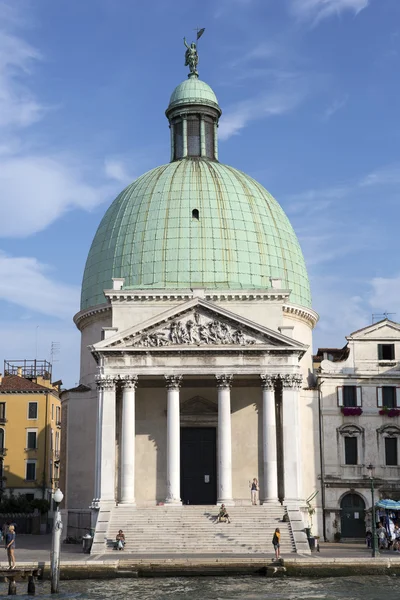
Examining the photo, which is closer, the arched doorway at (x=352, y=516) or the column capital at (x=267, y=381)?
the column capital at (x=267, y=381)

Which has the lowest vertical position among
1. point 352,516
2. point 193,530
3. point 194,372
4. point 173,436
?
point 352,516

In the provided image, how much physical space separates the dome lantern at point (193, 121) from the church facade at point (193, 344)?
0.09 meters

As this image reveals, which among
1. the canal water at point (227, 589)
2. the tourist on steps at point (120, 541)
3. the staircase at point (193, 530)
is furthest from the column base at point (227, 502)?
the canal water at point (227, 589)

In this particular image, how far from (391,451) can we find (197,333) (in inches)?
558

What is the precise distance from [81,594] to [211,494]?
1747 centimetres

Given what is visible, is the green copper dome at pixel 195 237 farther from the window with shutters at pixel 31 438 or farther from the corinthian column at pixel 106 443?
the window with shutters at pixel 31 438

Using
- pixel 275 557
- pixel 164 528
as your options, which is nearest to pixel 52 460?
pixel 164 528

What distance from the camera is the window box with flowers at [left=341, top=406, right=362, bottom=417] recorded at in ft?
161

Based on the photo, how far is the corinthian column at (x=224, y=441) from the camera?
41250 millimetres

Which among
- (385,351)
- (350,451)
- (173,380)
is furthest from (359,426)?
(173,380)

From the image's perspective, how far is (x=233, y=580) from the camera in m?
31.0

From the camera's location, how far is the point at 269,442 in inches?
1650

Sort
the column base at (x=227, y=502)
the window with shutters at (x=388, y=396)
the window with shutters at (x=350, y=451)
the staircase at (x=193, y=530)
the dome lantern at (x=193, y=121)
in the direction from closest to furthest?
1. the staircase at (x=193, y=530)
2. the column base at (x=227, y=502)
3. the window with shutters at (x=350, y=451)
4. the window with shutters at (x=388, y=396)
5. the dome lantern at (x=193, y=121)

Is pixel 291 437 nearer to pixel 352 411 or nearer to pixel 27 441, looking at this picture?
pixel 352 411
